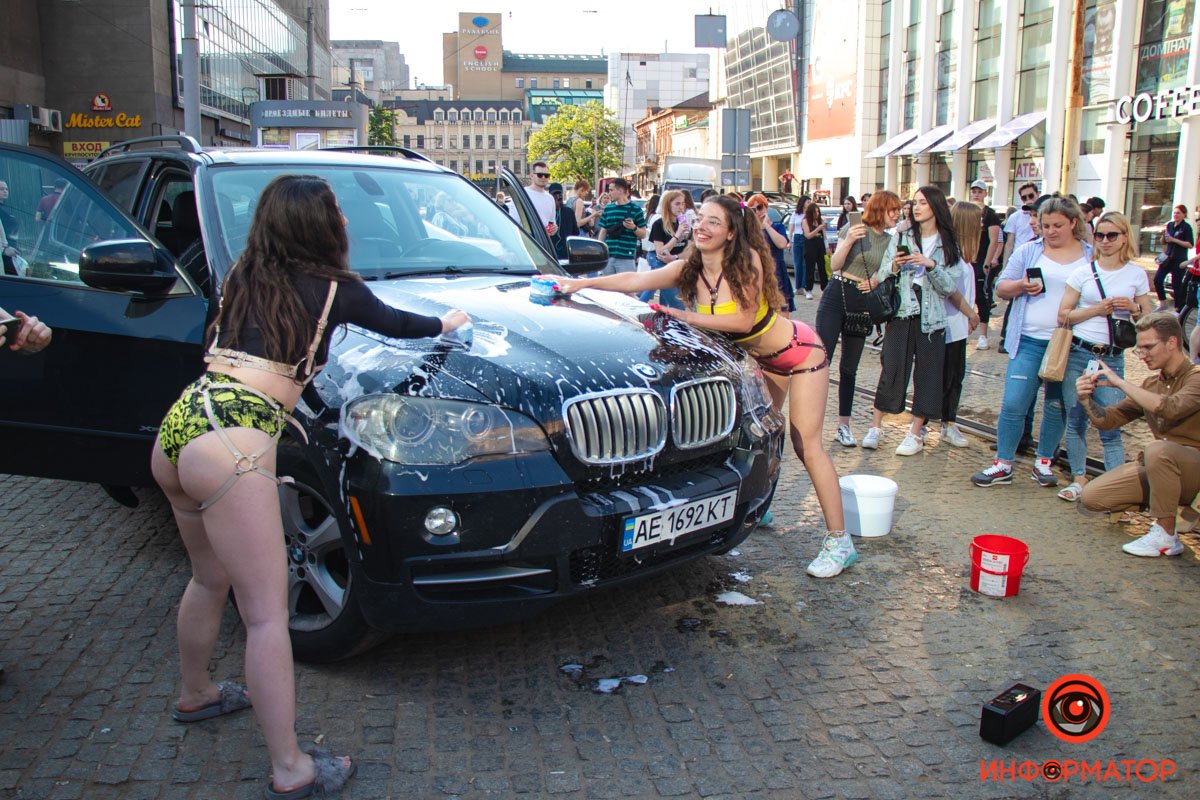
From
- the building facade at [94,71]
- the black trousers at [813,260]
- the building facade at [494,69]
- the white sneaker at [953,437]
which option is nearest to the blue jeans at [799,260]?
the black trousers at [813,260]

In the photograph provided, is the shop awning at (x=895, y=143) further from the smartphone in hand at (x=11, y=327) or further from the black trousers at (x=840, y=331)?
the smartphone in hand at (x=11, y=327)

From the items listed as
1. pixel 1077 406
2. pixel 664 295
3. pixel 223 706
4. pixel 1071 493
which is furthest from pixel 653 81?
pixel 223 706

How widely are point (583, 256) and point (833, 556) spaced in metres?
2.03

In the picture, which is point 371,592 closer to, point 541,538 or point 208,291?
point 541,538

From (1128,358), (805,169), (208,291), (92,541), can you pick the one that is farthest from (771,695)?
(805,169)

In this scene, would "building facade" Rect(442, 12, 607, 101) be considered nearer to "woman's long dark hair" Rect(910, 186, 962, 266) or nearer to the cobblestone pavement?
"woman's long dark hair" Rect(910, 186, 962, 266)

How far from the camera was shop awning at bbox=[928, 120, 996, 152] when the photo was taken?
36562 mm

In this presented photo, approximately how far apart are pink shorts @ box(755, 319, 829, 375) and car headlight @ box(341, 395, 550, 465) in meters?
1.72

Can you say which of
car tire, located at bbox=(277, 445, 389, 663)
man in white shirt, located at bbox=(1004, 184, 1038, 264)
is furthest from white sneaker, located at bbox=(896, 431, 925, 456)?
man in white shirt, located at bbox=(1004, 184, 1038, 264)

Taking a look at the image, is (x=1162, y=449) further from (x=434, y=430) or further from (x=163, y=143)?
(x=163, y=143)

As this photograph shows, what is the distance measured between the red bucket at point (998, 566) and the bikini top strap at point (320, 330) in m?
2.97

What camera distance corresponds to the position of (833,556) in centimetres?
464

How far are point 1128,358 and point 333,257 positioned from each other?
33.4 ft

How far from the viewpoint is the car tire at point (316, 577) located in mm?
3424
